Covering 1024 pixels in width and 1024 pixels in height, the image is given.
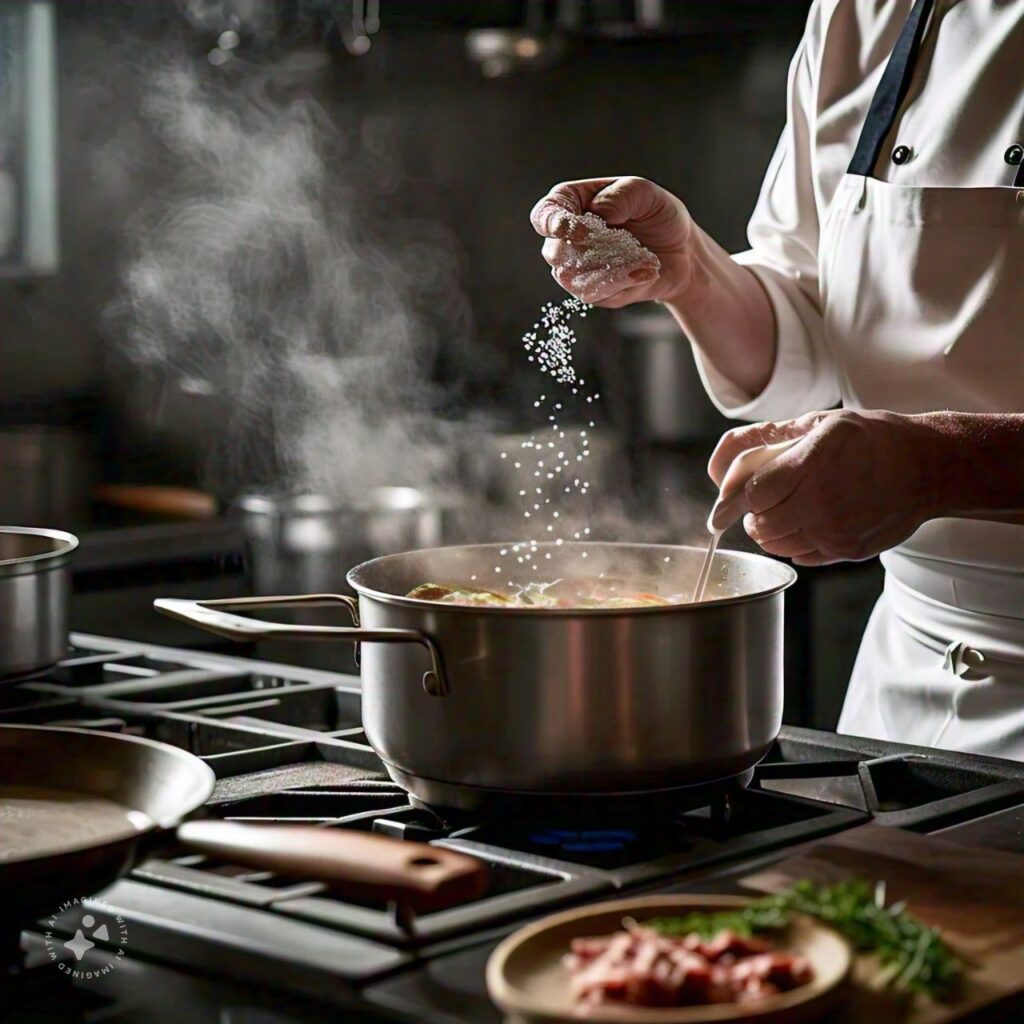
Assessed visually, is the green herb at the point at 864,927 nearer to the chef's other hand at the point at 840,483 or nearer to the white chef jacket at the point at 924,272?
the chef's other hand at the point at 840,483

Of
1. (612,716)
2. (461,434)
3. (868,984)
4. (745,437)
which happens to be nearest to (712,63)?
(461,434)

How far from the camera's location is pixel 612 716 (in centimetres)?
94

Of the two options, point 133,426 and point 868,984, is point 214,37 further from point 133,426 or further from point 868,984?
point 868,984

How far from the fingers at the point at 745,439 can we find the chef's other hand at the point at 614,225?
26cm

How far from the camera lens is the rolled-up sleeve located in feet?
5.76

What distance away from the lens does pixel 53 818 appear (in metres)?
0.96

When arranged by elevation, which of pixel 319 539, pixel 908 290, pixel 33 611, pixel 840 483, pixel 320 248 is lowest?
pixel 319 539

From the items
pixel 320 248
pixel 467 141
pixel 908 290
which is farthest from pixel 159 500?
pixel 908 290

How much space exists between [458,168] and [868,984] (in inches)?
130

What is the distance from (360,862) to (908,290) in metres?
1.04

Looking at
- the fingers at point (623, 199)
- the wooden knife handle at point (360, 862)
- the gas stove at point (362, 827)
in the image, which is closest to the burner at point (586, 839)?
the gas stove at point (362, 827)

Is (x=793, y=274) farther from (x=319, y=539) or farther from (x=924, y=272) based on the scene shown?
(x=319, y=539)

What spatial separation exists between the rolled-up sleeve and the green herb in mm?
1061

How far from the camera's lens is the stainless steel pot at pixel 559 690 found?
933mm
